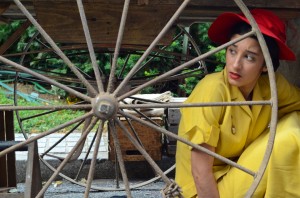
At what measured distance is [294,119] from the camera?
2438mm

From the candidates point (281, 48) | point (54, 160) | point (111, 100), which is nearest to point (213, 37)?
point (281, 48)

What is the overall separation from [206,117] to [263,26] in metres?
0.43

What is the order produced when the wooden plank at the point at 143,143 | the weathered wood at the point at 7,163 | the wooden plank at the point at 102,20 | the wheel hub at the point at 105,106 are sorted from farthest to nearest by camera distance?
the wooden plank at the point at 143,143 → the weathered wood at the point at 7,163 → the wooden plank at the point at 102,20 → the wheel hub at the point at 105,106

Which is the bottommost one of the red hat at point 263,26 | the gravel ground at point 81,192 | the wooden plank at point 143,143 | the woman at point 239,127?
the gravel ground at point 81,192

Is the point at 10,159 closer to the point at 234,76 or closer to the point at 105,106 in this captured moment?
the point at 105,106

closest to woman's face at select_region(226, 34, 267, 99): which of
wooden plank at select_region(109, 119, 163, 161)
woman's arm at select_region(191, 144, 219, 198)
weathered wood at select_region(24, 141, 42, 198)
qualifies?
woman's arm at select_region(191, 144, 219, 198)

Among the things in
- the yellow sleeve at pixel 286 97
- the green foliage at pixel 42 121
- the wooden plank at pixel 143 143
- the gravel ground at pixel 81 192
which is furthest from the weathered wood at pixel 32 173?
Answer: the green foliage at pixel 42 121

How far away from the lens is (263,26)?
2215 mm

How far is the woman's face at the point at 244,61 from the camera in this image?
Answer: 2162 millimetres

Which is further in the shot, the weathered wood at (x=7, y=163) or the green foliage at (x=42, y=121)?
the green foliage at (x=42, y=121)

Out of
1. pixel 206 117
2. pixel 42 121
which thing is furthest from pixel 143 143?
pixel 206 117

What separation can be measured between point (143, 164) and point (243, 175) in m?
2.57

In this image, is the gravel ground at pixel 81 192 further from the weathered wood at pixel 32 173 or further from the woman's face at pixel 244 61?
the woman's face at pixel 244 61

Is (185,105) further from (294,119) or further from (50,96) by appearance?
(50,96)
